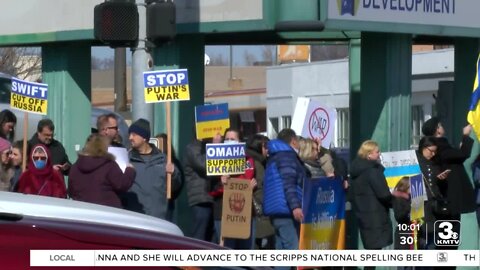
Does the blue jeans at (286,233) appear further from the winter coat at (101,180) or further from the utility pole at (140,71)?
the winter coat at (101,180)

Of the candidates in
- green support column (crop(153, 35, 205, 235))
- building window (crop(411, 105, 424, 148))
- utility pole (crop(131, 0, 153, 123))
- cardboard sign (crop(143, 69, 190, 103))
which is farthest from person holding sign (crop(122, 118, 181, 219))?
building window (crop(411, 105, 424, 148))

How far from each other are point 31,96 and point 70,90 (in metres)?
1.44

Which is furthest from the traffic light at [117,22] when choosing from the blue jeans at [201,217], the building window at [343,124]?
the building window at [343,124]

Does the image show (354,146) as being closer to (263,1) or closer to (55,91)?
(263,1)

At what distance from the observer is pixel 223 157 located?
46.2 ft

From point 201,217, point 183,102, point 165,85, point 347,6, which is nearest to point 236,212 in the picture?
point 201,217

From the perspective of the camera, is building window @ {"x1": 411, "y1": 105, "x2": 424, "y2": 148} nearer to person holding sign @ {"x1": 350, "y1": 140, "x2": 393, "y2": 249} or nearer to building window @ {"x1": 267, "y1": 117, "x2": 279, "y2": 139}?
building window @ {"x1": 267, "y1": 117, "x2": 279, "y2": 139}

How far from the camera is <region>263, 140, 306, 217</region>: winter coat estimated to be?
13.6 m

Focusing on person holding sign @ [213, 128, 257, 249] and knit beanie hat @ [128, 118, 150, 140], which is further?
person holding sign @ [213, 128, 257, 249]

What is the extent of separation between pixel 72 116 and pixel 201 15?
9.71 feet

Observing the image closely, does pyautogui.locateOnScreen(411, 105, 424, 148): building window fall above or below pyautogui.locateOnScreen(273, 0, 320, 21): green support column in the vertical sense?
below

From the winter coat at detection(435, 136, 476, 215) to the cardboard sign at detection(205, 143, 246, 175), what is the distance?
2345mm

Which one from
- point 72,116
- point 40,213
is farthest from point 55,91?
point 40,213

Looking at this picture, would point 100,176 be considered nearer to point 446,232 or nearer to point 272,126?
point 446,232
